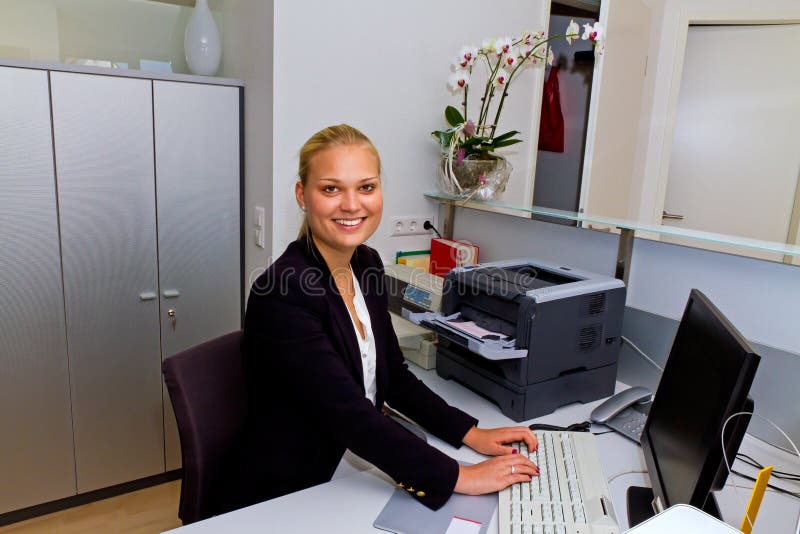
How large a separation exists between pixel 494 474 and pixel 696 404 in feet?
1.32

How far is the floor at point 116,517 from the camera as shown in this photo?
2131mm

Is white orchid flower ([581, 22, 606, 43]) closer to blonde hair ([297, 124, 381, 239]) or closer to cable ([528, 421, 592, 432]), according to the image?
blonde hair ([297, 124, 381, 239])

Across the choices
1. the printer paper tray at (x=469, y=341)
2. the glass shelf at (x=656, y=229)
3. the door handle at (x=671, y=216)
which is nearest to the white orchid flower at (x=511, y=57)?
the glass shelf at (x=656, y=229)

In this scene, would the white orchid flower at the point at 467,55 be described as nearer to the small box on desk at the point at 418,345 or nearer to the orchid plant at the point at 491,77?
the orchid plant at the point at 491,77

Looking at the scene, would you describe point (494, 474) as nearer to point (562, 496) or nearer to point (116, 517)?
point (562, 496)

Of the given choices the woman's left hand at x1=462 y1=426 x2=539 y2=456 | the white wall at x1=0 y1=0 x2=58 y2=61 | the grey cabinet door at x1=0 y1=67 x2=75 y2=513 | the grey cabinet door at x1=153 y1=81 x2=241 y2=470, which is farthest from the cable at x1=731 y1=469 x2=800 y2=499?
the white wall at x1=0 y1=0 x2=58 y2=61

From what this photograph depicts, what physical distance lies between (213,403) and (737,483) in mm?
1179

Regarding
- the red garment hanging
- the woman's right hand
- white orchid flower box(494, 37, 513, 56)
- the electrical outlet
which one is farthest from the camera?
the red garment hanging

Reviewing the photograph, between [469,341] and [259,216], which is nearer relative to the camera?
[469,341]

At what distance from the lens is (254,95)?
83.8 inches

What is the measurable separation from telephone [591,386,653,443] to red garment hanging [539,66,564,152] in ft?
5.60

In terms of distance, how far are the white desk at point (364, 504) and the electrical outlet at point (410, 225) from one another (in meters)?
1.14

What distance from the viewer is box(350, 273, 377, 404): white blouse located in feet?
4.32

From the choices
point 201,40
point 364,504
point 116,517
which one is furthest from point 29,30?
point 364,504
